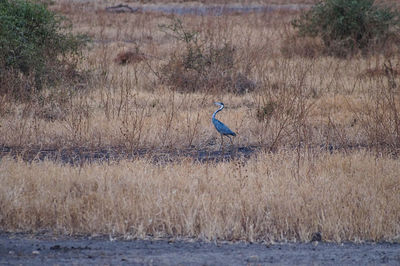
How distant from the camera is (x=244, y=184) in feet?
21.1

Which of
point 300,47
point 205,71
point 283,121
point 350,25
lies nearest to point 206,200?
point 283,121

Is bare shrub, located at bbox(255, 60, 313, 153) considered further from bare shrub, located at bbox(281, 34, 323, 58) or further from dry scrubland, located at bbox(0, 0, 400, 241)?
bare shrub, located at bbox(281, 34, 323, 58)

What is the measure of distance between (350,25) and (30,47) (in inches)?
425

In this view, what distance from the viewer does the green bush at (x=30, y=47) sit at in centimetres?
1084

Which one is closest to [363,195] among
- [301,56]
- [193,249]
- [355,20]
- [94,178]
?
[193,249]

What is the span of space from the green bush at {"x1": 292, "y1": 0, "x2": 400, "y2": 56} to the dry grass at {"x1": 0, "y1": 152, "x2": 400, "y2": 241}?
11.3 m

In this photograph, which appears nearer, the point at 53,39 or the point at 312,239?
the point at 312,239

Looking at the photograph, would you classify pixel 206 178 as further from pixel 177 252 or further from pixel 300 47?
pixel 300 47

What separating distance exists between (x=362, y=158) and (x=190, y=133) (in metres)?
2.90

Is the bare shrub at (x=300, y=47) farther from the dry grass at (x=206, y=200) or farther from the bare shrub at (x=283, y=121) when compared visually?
the dry grass at (x=206, y=200)

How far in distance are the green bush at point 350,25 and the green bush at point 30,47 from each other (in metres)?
8.42

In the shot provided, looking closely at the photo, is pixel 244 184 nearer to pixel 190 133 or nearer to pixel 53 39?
pixel 190 133

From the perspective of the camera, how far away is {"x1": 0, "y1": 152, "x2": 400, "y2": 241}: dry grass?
545 centimetres

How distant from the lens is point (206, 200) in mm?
5883
